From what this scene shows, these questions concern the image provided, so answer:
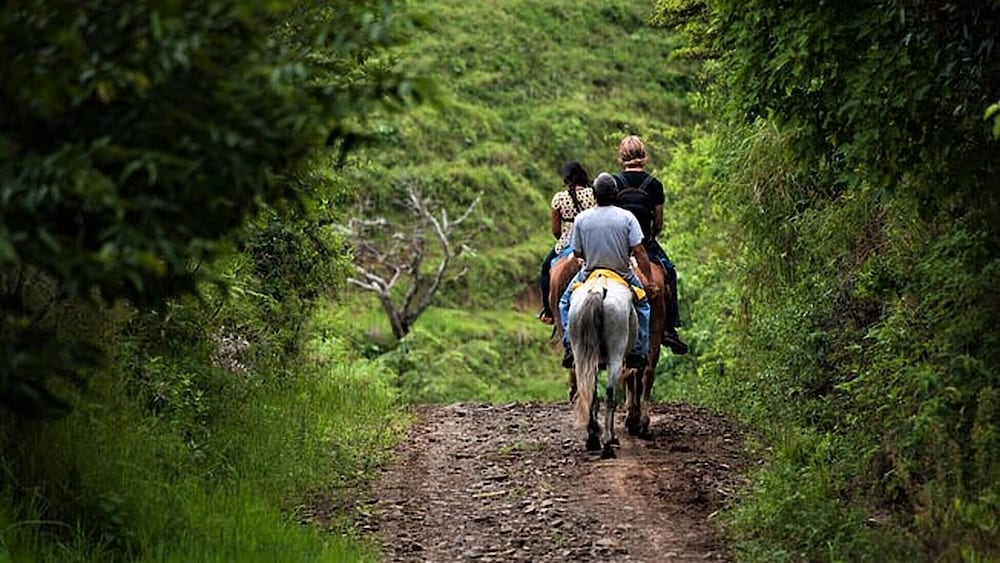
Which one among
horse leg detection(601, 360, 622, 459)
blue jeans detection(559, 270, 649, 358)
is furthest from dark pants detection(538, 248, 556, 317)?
horse leg detection(601, 360, 622, 459)

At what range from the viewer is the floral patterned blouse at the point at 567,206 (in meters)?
14.6

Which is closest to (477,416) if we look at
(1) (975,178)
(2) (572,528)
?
(2) (572,528)

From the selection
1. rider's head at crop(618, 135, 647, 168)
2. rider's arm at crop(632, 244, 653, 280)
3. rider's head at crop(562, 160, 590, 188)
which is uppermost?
rider's head at crop(618, 135, 647, 168)

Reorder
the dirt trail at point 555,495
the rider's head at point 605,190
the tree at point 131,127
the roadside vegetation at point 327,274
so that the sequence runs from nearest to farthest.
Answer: the tree at point 131,127 → the roadside vegetation at point 327,274 → the dirt trail at point 555,495 → the rider's head at point 605,190

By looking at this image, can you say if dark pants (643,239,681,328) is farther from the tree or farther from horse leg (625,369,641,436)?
the tree

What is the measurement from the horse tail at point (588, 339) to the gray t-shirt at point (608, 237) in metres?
0.43

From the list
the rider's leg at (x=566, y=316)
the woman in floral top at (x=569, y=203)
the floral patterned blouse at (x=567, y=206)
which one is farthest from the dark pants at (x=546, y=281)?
the rider's leg at (x=566, y=316)

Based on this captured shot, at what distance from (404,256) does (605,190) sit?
771 inches

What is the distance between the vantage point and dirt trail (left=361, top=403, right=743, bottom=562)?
30.8 ft

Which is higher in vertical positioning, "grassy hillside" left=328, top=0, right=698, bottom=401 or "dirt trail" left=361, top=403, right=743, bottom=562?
"dirt trail" left=361, top=403, right=743, bottom=562

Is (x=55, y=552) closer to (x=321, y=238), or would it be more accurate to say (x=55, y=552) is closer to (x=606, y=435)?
(x=606, y=435)

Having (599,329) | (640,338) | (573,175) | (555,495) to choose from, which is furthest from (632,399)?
(555,495)

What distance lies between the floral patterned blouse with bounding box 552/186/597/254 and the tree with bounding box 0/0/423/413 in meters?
9.29

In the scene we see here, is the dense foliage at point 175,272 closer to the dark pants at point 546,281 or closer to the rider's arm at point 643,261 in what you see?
the dark pants at point 546,281
